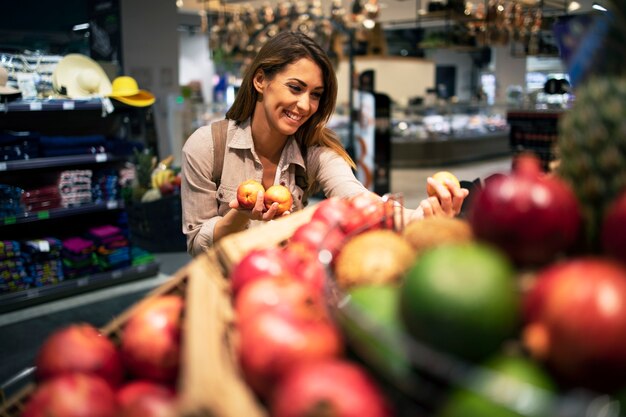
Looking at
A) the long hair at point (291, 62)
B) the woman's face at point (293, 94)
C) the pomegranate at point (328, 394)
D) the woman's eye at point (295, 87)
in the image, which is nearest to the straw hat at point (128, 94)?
the long hair at point (291, 62)

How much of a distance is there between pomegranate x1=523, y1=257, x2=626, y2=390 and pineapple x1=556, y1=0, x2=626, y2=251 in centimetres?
12

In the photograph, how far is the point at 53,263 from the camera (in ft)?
16.5

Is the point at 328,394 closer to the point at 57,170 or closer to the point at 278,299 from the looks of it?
the point at 278,299

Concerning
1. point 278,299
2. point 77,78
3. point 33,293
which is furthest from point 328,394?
point 77,78

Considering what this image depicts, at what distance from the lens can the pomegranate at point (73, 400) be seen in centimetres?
86

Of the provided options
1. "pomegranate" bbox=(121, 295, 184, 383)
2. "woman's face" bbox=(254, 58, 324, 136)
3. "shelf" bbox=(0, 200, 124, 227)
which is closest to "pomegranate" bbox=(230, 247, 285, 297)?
"pomegranate" bbox=(121, 295, 184, 383)

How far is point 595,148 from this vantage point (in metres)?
0.77

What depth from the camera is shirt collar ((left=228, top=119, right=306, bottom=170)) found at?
2389mm

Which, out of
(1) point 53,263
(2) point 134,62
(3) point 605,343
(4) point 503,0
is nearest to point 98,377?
(3) point 605,343

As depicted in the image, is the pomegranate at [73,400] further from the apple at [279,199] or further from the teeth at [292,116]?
the teeth at [292,116]

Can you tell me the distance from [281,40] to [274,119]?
0.32 m

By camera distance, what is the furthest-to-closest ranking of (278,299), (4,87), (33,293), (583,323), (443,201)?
(33,293) → (4,87) → (443,201) → (278,299) → (583,323)

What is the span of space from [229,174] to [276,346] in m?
1.69

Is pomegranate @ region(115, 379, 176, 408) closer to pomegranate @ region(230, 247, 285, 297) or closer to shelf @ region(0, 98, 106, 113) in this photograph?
pomegranate @ region(230, 247, 285, 297)
